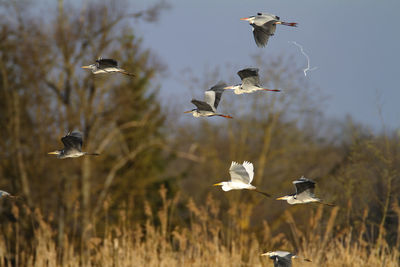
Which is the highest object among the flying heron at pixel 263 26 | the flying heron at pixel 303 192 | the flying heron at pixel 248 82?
the flying heron at pixel 263 26

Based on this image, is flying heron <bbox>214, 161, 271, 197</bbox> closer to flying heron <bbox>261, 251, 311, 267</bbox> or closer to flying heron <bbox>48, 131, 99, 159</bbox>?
flying heron <bbox>261, 251, 311, 267</bbox>

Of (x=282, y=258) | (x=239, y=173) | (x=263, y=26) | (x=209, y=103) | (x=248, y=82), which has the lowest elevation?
(x=282, y=258)

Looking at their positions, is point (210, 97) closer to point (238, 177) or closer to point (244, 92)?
point (244, 92)

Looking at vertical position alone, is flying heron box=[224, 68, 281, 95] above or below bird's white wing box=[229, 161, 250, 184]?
above

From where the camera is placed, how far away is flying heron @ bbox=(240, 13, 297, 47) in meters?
3.03

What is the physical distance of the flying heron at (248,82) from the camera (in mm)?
2918

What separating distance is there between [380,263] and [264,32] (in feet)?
11.7

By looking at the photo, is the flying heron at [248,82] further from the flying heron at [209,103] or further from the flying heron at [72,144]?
the flying heron at [72,144]

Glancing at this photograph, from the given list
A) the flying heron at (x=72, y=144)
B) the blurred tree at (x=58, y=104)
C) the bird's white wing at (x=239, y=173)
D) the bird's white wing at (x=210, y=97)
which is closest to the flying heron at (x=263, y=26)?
the bird's white wing at (x=210, y=97)

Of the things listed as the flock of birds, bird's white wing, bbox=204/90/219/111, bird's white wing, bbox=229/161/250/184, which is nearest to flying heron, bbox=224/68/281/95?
the flock of birds

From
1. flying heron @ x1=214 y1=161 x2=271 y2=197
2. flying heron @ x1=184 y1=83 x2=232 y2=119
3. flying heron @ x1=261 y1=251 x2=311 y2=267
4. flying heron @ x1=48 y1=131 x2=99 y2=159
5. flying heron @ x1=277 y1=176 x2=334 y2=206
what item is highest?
flying heron @ x1=184 y1=83 x2=232 y2=119

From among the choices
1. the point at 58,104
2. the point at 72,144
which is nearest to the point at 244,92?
the point at 72,144

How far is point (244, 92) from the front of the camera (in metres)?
2.93

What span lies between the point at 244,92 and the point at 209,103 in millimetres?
236
